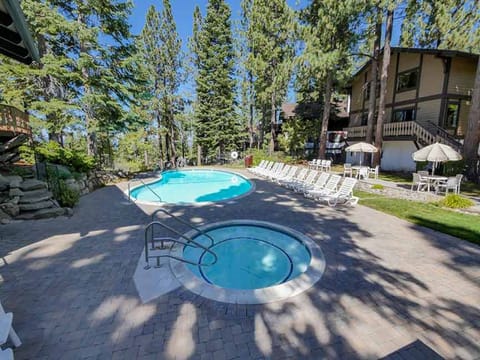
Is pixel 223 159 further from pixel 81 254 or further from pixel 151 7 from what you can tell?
pixel 81 254

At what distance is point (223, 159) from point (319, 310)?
21675 mm

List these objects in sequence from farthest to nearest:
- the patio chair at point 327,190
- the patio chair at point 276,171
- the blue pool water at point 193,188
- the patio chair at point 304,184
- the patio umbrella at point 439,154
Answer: the patio chair at point 276,171
the blue pool water at point 193,188
the patio chair at point 304,184
the patio chair at point 327,190
the patio umbrella at point 439,154

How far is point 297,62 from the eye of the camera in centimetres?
1480

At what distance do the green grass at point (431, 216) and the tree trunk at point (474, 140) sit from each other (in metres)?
5.10

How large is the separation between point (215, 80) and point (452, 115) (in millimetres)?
20050

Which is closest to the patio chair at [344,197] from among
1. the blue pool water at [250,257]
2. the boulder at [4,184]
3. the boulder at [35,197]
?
the blue pool water at [250,257]

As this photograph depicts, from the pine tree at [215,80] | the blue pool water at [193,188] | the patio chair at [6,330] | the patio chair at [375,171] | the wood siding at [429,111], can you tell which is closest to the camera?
the patio chair at [6,330]

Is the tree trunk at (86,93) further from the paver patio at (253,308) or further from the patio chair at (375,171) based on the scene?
the patio chair at (375,171)

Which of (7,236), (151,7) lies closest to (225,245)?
(7,236)

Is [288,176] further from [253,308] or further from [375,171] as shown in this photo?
[253,308]

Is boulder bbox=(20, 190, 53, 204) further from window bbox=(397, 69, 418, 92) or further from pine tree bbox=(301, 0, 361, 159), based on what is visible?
window bbox=(397, 69, 418, 92)

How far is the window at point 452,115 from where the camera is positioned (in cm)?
1430

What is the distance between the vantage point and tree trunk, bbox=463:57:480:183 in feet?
34.2

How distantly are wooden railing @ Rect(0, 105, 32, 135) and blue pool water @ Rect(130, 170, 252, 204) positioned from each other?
4.91m
